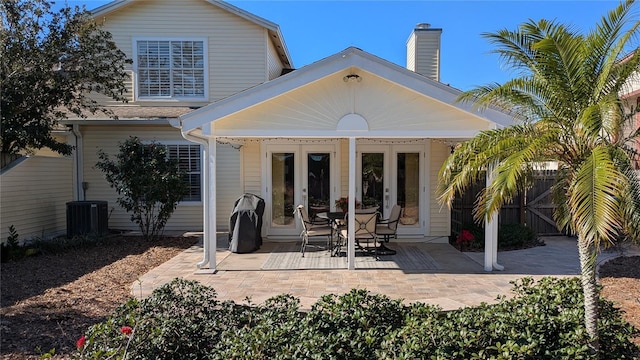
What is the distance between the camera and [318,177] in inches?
402

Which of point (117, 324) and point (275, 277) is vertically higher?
point (117, 324)

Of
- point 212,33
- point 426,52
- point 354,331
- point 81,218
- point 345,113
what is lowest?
point 354,331

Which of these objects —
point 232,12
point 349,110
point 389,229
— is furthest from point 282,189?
point 232,12

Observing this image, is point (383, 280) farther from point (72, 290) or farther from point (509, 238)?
point (72, 290)

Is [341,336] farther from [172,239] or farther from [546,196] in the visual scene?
[546,196]

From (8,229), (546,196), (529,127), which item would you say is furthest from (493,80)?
(8,229)

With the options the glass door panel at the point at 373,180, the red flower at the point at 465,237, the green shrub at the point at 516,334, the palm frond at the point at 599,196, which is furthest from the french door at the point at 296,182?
the palm frond at the point at 599,196

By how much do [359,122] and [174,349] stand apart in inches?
187

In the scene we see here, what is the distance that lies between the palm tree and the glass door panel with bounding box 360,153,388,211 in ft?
18.5

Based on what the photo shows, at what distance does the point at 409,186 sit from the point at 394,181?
0.40m

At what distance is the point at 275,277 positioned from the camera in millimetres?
6820

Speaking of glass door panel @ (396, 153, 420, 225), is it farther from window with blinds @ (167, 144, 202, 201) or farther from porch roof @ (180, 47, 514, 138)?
window with blinds @ (167, 144, 202, 201)

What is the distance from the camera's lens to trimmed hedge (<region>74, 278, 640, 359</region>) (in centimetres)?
322

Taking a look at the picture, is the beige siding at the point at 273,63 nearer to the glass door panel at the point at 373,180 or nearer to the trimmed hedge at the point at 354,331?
the glass door panel at the point at 373,180
